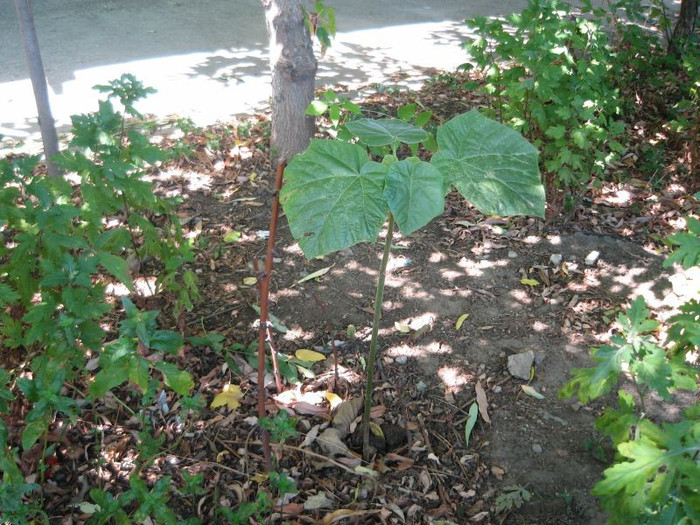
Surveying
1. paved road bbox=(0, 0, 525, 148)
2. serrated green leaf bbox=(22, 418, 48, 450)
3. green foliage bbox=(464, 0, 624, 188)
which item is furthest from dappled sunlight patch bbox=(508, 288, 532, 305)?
paved road bbox=(0, 0, 525, 148)

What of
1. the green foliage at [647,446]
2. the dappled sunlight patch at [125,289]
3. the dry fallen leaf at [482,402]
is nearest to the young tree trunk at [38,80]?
the dappled sunlight patch at [125,289]

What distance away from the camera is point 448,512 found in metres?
2.66

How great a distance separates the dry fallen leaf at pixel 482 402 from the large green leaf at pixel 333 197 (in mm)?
1488

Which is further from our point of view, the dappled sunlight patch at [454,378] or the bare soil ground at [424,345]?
the dappled sunlight patch at [454,378]

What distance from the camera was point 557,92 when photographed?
419 centimetres

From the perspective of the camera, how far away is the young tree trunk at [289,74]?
4.31 metres

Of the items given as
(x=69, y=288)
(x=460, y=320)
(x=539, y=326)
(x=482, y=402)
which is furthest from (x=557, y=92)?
(x=69, y=288)

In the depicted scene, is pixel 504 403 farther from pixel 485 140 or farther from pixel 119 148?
pixel 119 148

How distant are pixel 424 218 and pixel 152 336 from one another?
1.06 meters

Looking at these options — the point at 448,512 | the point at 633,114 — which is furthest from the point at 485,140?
the point at 633,114

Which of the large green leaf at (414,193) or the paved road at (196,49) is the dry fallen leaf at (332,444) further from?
the paved road at (196,49)

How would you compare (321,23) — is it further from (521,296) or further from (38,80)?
(521,296)

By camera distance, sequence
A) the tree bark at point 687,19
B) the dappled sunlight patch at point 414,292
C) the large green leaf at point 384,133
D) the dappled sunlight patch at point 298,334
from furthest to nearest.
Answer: the tree bark at point 687,19 → the dappled sunlight patch at point 414,292 → the dappled sunlight patch at point 298,334 → the large green leaf at point 384,133

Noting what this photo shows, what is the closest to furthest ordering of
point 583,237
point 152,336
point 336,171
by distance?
point 336,171, point 152,336, point 583,237
